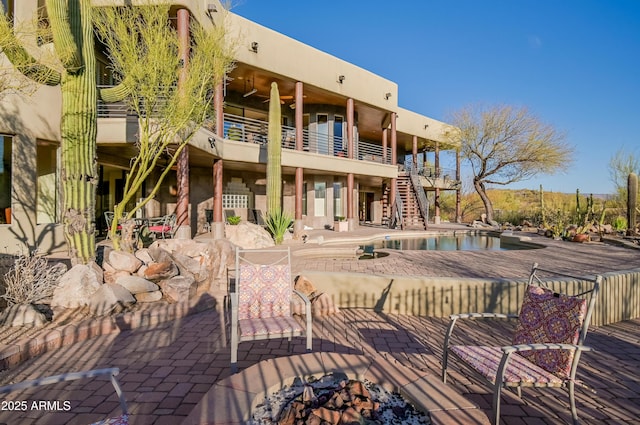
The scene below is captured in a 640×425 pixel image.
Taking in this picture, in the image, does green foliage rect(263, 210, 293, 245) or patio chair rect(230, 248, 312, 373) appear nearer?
A: patio chair rect(230, 248, 312, 373)

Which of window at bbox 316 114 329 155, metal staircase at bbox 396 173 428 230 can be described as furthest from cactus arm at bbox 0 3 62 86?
metal staircase at bbox 396 173 428 230

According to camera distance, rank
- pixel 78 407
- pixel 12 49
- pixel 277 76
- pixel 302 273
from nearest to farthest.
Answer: pixel 78 407 < pixel 12 49 < pixel 302 273 < pixel 277 76

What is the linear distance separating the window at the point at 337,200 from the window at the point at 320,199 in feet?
2.28

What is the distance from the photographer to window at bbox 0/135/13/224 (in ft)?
23.5

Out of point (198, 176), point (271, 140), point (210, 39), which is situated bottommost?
point (198, 176)

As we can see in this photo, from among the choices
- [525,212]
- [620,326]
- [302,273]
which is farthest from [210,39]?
[525,212]

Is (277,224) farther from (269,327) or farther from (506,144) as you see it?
(506,144)

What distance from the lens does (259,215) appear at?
1543 centimetres

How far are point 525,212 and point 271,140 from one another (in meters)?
18.5

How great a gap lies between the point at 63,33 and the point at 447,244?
42.7 ft

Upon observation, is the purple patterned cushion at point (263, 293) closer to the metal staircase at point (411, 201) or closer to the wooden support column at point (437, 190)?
the metal staircase at point (411, 201)

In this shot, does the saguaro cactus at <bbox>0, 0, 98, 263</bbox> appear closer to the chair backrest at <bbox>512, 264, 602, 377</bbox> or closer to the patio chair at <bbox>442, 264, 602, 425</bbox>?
the patio chair at <bbox>442, 264, 602, 425</bbox>

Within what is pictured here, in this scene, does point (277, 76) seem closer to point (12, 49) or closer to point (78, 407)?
point (12, 49)

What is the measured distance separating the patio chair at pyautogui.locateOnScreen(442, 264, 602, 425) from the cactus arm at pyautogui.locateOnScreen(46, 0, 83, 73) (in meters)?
6.30
